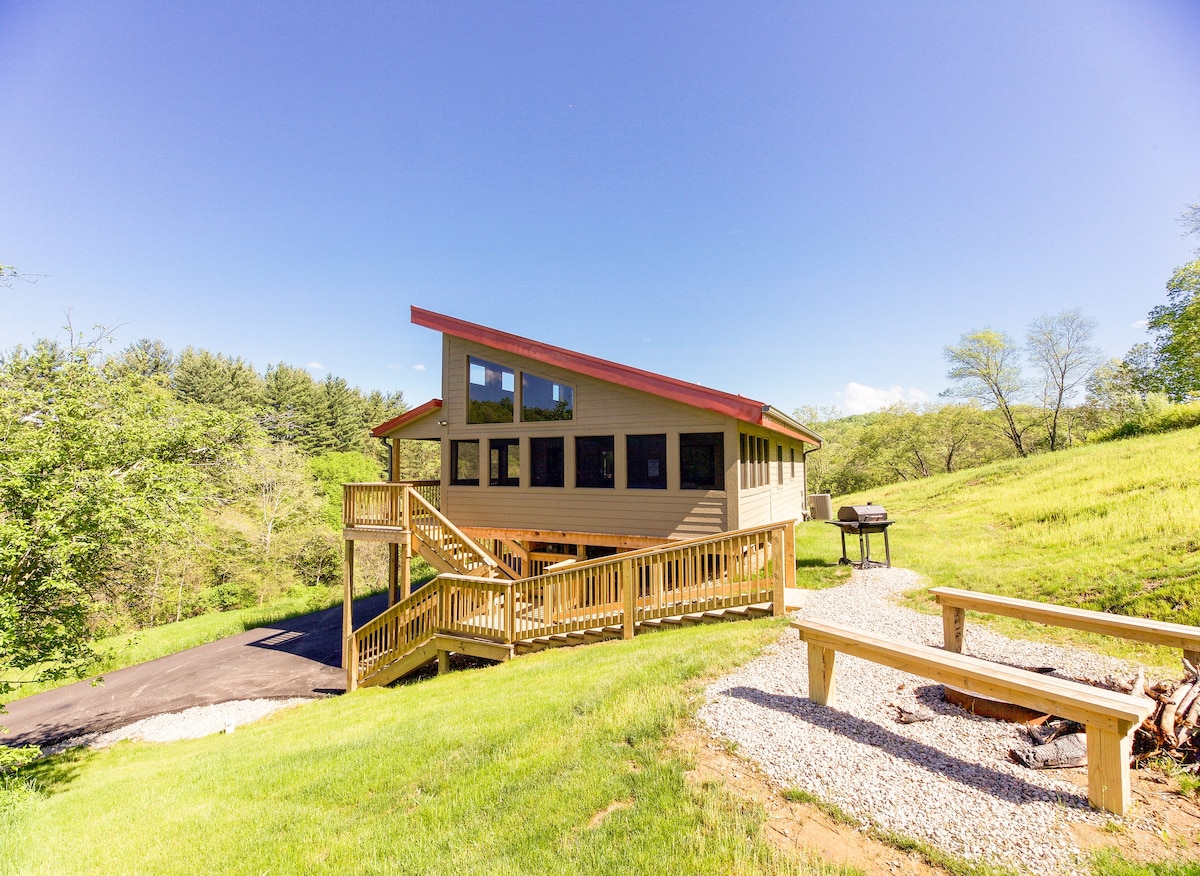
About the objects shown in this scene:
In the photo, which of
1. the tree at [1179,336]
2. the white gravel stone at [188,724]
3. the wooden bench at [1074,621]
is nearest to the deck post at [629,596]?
the wooden bench at [1074,621]

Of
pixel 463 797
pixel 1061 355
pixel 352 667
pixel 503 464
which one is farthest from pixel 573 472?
pixel 1061 355

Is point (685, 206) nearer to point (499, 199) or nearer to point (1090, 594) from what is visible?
point (499, 199)

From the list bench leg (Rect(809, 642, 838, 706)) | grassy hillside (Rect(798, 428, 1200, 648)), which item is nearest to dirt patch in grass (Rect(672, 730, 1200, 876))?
bench leg (Rect(809, 642, 838, 706))

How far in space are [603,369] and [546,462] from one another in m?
2.78

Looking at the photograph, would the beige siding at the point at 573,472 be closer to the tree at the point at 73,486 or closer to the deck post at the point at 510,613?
the deck post at the point at 510,613

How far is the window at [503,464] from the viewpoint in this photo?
38.4ft

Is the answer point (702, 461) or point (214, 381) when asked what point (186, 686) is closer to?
point (702, 461)

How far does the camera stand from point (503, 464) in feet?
38.7

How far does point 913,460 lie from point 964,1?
3417cm

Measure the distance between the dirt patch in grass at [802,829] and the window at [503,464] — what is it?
9181mm

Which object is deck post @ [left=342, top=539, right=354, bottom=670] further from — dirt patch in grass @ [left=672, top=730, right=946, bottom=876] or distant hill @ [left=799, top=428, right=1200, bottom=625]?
distant hill @ [left=799, top=428, right=1200, bottom=625]

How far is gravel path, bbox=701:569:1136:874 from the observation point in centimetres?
233

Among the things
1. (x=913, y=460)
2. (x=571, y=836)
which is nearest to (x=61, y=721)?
(x=571, y=836)

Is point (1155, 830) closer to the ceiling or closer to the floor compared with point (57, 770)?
closer to the ceiling
